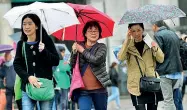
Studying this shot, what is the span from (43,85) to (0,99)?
5228 mm

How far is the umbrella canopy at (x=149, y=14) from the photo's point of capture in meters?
9.71

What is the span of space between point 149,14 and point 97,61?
1.04 m

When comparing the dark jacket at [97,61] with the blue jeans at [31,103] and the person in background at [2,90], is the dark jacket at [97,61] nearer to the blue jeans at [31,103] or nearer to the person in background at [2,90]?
the blue jeans at [31,103]

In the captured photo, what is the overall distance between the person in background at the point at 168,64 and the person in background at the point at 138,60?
3.80 ft

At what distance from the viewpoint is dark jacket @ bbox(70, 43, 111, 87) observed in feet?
31.4

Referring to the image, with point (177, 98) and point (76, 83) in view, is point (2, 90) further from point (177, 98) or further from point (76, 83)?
point (76, 83)

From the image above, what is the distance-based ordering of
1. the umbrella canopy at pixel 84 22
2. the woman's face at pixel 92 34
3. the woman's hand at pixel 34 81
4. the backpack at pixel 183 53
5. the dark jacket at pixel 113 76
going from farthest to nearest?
the dark jacket at pixel 113 76 → the backpack at pixel 183 53 → the umbrella canopy at pixel 84 22 → the woman's face at pixel 92 34 → the woman's hand at pixel 34 81

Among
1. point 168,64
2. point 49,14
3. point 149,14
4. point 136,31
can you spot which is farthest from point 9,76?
point 149,14

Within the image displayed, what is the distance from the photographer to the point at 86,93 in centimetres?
965

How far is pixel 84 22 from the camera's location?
1038cm

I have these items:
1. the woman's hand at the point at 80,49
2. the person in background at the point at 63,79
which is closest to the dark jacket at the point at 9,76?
the person in background at the point at 63,79

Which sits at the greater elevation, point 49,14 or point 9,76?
point 49,14

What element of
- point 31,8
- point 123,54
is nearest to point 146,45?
point 123,54

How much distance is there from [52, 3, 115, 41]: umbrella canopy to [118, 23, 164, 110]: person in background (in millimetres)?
518
